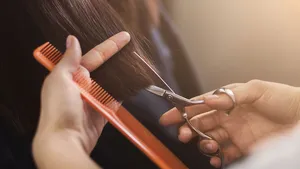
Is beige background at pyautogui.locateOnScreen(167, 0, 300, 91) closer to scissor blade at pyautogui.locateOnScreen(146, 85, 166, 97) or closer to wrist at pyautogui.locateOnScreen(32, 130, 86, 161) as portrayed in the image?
scissor blade at pyautogui.locateOnScreen(146, 85, 166, 97)

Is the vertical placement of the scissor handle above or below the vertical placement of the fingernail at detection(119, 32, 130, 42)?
below

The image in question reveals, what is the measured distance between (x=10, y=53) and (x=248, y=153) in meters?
0.27

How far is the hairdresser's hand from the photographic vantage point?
0.45 metres

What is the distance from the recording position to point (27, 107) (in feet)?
1.45

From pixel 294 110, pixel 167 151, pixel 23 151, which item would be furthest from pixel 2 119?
pixel 294 110

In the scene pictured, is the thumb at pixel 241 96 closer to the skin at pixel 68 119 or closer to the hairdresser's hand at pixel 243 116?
the hairdresser's hand at pixel 243 116

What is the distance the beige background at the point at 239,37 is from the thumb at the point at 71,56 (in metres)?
0.11

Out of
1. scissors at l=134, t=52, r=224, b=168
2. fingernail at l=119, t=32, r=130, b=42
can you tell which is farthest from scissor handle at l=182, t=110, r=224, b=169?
fingernail at l=119, t=32, r=130, b=42

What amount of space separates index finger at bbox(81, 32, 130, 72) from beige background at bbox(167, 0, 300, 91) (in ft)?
0.22

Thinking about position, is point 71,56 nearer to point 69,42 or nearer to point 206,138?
point 69,42

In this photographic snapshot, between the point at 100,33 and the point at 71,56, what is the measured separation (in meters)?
0.04

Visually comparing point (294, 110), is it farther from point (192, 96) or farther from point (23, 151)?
point (23, 151)

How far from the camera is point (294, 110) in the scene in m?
0.46

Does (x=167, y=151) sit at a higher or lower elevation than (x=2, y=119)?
lower
